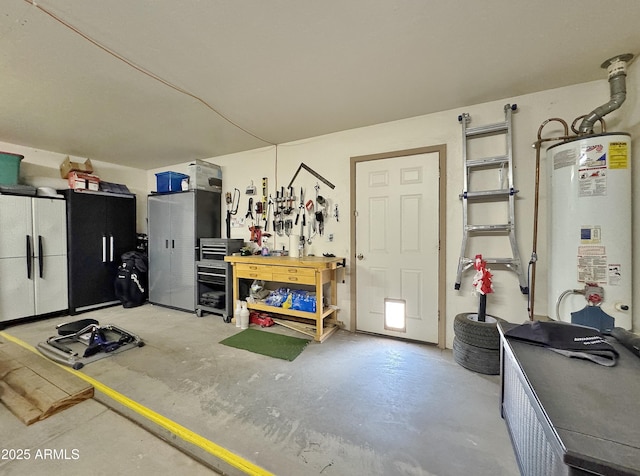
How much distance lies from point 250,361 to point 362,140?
2.72 meters

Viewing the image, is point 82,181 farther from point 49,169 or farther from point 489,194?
point 489,194

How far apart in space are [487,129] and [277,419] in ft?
9.84

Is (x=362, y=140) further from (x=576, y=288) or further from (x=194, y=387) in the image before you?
(x=194, y=387)

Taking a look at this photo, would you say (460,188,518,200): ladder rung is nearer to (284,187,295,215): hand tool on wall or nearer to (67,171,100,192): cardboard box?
(284,187,295,215): hand tool on wall

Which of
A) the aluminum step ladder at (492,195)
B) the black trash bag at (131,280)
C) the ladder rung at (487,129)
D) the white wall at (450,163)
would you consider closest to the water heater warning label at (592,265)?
the white wall at (450,163)

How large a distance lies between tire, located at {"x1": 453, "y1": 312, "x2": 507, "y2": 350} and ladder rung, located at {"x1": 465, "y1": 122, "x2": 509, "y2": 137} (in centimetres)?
175

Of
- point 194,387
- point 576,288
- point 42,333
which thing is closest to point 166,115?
point 194,387

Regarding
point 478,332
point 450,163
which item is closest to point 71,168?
point 450,163

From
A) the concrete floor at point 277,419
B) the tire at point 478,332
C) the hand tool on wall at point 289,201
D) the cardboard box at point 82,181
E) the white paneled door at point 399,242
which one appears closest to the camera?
the concrete floor at point 277,419

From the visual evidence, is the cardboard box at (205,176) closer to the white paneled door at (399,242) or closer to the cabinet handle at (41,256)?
the cabinet handle at (41,256)

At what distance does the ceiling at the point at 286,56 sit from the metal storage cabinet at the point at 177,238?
1268 mm

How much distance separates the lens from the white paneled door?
2783 millimetres

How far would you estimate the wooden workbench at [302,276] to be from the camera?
Result: 2.82m

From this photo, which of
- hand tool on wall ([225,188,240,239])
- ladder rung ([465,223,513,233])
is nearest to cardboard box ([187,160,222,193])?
hand tool on wall ([225,188,240,239])
